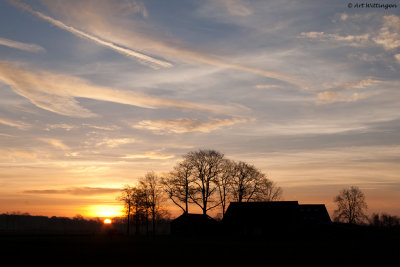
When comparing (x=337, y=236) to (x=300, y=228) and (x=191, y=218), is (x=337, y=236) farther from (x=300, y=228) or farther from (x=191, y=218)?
(x=191, y=218)

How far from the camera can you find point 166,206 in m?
99.7

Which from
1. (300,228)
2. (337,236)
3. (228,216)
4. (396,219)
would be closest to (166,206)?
(228,216)

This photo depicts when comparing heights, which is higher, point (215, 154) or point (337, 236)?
point (215, 154)

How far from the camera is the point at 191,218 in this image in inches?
3942

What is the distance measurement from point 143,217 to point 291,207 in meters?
37.0

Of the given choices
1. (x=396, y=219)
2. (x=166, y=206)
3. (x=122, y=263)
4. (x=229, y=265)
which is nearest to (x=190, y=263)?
(x=229, y=265)

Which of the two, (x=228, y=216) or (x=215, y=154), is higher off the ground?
(x=215, y=154)

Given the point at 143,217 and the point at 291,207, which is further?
the point at 143,217

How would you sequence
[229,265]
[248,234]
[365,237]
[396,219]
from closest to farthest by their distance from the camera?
[229,265]
[365,237]
[248,234]
[396,219]

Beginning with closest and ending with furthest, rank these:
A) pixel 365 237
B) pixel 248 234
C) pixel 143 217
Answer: pixel 365 237 < pixel 248 234 < pixel 143 217

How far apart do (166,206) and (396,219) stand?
405ft

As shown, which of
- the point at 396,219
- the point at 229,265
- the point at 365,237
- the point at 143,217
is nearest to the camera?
the point at 229,265

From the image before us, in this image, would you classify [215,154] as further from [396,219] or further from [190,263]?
[396,219]

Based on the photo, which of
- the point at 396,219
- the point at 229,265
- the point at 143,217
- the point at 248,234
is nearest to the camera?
the point at 229,265
